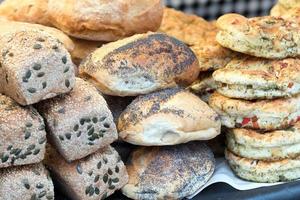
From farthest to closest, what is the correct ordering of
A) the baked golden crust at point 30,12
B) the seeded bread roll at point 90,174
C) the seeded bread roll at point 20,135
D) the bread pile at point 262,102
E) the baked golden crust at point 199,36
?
the baked golden crust at point 30,12
the baked golden crust at point 199,36
the bread pile at point 262,102
the seeded bread roll at point 90,174
the seeded bread roll at point 20,135

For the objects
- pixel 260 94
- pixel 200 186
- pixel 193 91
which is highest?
pixel 260 94

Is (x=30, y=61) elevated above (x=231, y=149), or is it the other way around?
(x=30, y=61)

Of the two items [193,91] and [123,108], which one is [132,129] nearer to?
[123,108]

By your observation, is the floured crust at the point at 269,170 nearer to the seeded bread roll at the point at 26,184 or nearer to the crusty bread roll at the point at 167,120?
the crusty bread roll at the point at 167,120

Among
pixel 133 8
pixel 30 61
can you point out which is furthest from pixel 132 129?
pixel 133 8

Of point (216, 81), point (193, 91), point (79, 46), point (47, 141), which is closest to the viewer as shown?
point (47, 141)

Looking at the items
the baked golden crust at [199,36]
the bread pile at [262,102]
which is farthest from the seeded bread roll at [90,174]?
the baked golden crust at [199,36]
